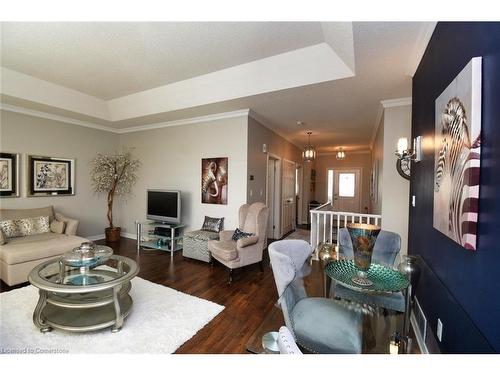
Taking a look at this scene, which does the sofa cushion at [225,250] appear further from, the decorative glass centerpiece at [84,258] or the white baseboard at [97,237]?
the white baseboard at [97,237]

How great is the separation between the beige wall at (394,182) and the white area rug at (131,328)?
2720 millimetres

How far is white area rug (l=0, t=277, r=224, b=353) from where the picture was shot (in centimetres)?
183

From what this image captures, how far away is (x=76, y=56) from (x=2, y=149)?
2309mm

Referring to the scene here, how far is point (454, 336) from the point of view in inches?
50.8

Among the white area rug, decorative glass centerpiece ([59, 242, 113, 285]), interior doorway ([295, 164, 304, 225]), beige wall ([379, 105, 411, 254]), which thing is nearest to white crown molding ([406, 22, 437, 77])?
beige wall ([379, 105, 411, 254])

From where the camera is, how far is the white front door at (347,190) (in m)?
8.38

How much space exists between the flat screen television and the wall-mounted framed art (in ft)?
1.71

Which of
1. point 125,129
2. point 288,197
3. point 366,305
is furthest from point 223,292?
point 125,129

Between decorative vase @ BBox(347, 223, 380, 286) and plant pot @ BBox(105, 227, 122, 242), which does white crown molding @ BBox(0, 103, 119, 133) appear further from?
decorative vase @ BBox(347, 223, 380, 286)

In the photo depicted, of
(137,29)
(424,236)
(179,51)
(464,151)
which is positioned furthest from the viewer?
(179,51)

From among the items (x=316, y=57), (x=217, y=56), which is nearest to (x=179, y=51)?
(x=217, y=56)

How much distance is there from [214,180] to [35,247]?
2.72 meters

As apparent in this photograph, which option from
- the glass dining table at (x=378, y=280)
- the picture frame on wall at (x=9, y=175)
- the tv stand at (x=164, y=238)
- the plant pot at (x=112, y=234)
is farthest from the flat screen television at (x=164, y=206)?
the glass dining table at (x=378, y=280)

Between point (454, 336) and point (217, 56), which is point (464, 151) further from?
point (217, 56)
